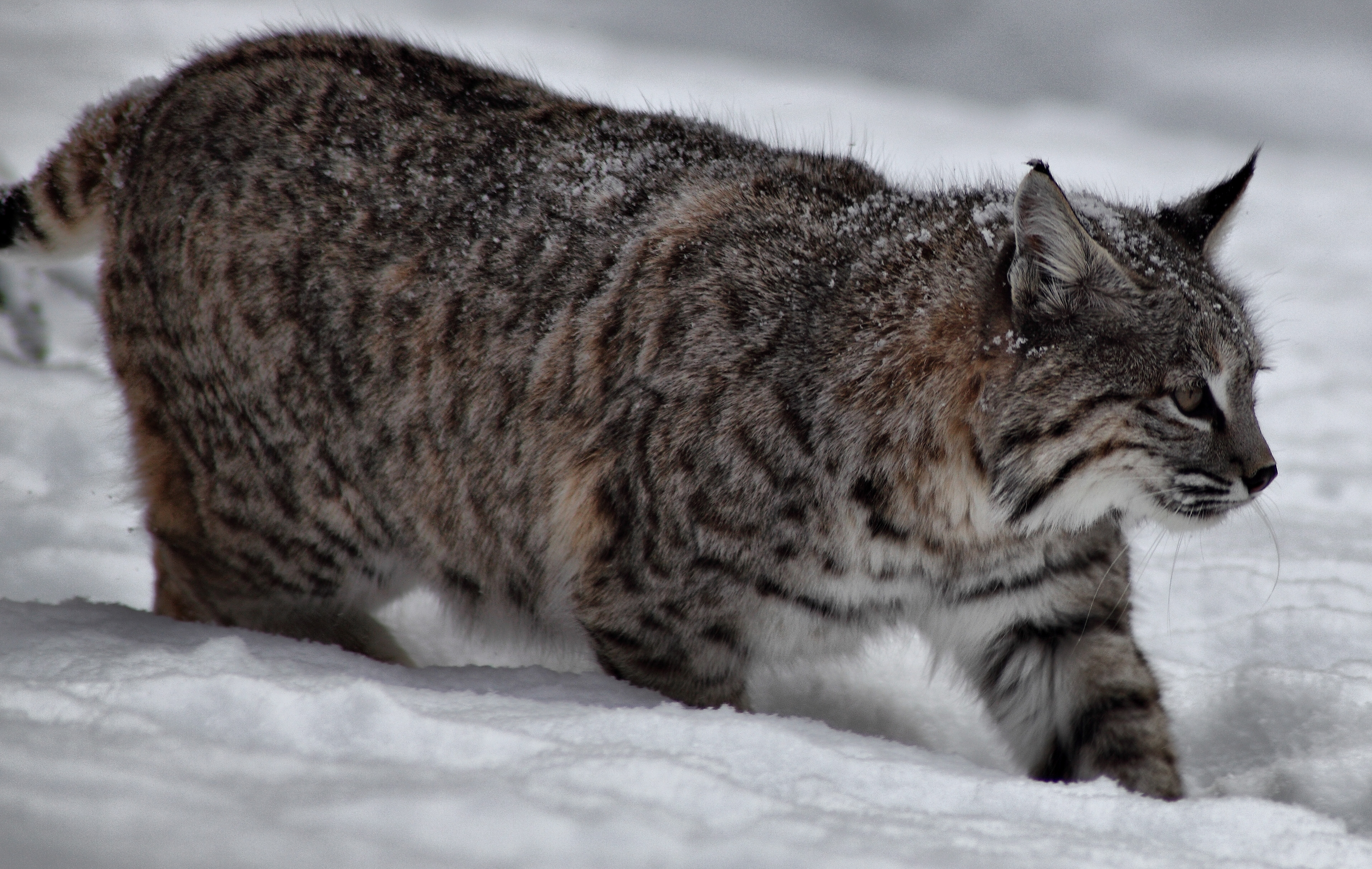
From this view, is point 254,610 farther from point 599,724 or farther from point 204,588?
point 599,724

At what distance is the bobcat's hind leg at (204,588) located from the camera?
3537mm

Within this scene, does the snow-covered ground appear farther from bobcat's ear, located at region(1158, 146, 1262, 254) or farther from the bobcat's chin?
bobcat's ear, located at region(1158, 146, 1262, 254)

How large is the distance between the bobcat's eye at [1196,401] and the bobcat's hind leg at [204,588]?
224cm

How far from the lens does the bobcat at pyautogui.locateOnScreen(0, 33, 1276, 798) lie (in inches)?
108

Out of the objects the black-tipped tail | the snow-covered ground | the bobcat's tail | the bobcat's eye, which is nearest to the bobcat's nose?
the bobcat's eye

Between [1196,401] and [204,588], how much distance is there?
9.03ft

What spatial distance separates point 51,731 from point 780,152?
2.34m

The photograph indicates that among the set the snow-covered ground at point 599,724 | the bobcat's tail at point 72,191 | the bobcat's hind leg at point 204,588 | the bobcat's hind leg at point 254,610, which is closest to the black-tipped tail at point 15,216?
the bobcat's tail at point 72,191

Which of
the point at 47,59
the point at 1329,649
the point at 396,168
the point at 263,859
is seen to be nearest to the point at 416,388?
the point at 396,168

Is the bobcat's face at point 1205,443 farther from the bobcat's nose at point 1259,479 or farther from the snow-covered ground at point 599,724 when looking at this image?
the snow-covered ground at point 599,724

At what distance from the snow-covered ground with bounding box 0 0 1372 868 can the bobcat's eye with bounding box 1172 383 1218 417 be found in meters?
0.75

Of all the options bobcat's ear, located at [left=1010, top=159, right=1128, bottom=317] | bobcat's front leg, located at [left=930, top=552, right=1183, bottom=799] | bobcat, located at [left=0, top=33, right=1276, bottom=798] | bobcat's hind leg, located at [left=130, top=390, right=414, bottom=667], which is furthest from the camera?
bobcat's hind leg, located at [left=130, top=390, right=414, bottom=667]

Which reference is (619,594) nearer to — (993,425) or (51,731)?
(993,425)

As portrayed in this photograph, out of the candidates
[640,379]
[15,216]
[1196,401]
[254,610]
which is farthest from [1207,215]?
[15,216]
